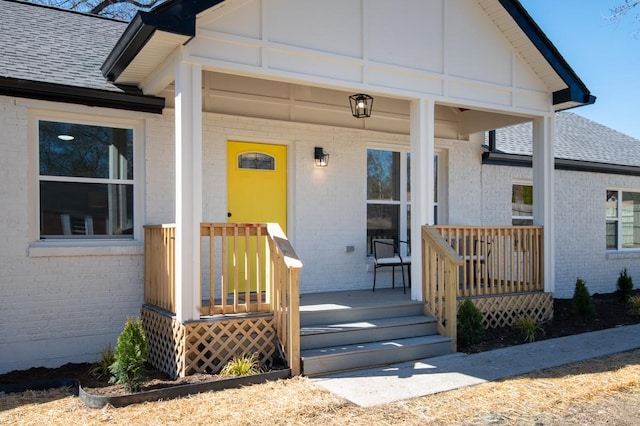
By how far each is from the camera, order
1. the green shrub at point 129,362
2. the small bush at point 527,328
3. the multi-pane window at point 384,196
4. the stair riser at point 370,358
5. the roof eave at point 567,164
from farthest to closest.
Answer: the roof eave at point 567,164 → the multi-pane window at point 384,196 → the small bush at point 527,328 → the stair riser at point 370,358 → the green shrub at point 129,362

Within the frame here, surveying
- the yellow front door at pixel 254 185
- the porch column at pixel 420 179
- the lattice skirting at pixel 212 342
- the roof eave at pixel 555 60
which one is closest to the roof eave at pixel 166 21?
the yellow front door at pixel 254 185

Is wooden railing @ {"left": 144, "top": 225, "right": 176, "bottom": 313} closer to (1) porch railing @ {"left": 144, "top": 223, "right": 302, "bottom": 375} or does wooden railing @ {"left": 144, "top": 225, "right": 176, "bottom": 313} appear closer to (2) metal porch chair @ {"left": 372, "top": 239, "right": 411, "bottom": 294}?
(1) porch railing @ {"left": 144, "top": 223, "right": 302, "bottom": 375}

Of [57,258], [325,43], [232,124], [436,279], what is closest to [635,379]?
[436,279]

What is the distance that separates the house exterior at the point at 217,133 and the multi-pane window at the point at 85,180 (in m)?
0.02

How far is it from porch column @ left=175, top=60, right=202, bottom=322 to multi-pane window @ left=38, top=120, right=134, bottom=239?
1574 millimetres

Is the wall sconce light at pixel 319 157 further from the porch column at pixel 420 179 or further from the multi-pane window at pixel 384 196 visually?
the porch column at pixel 420 179

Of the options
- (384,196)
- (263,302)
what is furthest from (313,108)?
(263,302)

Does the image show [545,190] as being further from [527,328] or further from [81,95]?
[81,95]

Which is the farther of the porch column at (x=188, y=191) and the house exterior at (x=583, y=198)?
the house exterior at (x=583, y=198)

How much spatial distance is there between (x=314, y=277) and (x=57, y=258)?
352 cm

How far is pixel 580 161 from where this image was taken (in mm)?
11250

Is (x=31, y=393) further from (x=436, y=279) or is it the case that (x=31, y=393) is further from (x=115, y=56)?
(x=436, y=279)

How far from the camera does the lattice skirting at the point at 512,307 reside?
761cm

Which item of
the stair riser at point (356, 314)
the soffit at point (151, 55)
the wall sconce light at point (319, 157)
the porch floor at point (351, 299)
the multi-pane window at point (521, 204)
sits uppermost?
the soffit at point (151, 55)
